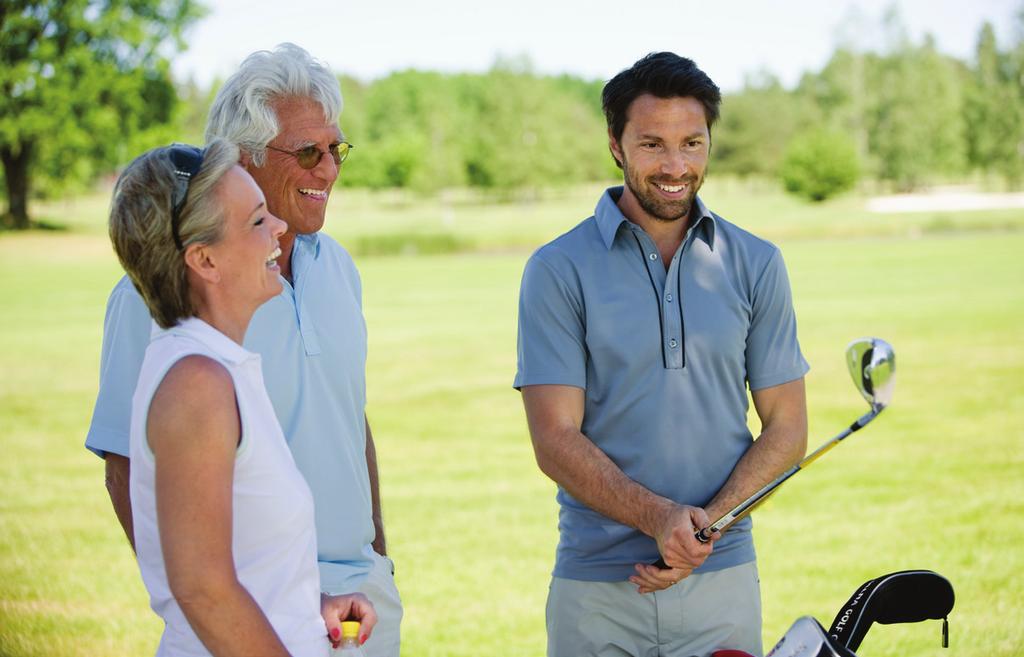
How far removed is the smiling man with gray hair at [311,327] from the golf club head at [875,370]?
119cm

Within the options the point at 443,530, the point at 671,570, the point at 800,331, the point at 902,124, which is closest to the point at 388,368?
the point at 800,331

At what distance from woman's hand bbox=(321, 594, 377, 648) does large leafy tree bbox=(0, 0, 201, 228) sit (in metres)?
51.9

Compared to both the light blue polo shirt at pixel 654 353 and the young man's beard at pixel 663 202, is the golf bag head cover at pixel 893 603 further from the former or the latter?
the young man's beard at pixel 663 202

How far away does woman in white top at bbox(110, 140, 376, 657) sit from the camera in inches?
75.4

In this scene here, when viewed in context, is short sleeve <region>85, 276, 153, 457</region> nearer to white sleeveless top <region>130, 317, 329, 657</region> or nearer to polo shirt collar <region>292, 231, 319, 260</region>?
white sleeveless top <region>130, 317, 329, 657</region>

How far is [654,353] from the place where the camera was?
3.02m

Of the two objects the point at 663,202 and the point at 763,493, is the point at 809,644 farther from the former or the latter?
the point at 663,202

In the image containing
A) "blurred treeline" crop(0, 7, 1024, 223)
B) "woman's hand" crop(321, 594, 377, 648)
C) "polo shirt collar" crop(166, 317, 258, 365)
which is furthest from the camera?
"blurred treeline" crop(0, 7, 1024, 223)

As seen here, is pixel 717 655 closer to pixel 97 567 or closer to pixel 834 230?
pixel 97 567

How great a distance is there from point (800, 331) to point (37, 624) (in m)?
15.5

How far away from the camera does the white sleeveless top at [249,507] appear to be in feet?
6.52

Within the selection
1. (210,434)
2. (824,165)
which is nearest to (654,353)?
(210,434)

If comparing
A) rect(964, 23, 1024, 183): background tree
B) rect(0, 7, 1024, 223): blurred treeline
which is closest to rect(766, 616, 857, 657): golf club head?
rect(0, 7, 1024, 223): blurred treeline

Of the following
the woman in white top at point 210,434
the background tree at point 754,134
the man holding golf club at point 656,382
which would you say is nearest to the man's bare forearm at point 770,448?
the man holding golf club at point 656,382
